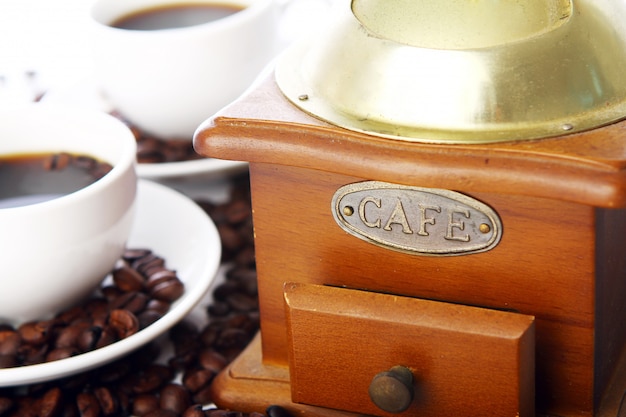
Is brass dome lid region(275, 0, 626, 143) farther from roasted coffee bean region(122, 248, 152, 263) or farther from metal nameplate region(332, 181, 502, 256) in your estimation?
roasted coffee bean region(122, 248, 152, 263)

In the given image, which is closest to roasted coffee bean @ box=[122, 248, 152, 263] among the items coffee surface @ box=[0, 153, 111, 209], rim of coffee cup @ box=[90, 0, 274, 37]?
coffee surface @ box=[0, 153, 111, 209]

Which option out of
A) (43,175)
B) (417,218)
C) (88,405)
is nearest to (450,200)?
(417,218)

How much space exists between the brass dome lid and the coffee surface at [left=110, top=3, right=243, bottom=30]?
2.19 feet

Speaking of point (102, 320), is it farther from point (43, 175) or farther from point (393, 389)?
point (393, 389)

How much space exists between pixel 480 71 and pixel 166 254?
537 millimetres

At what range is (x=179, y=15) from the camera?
5.25 ft

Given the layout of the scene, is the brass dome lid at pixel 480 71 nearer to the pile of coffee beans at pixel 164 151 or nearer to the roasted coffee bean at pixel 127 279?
the roasted coffee bean at pixel 127 279

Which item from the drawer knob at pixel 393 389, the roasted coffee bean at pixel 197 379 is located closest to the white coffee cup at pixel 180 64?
the roasted coffee bean at pixel 197 379

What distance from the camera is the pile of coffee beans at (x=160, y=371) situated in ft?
3.50

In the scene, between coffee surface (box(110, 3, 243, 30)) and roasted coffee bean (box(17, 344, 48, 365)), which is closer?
roasted coffee bean (box(17, 344, 48, 365))

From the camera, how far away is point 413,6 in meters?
0.94

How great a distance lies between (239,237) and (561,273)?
21.5 inches

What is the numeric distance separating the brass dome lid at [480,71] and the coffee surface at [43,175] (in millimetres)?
380

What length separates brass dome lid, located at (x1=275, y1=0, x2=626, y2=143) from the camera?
2.92ft
